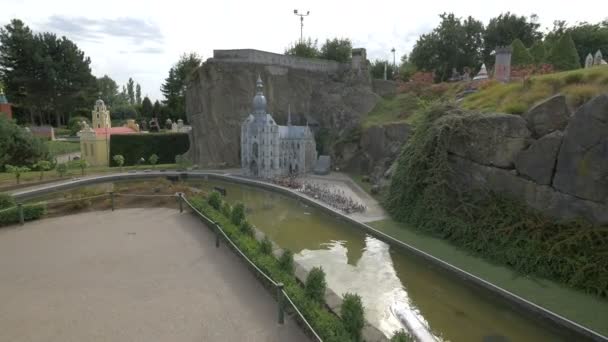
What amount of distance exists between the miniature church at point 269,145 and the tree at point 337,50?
2081 centimetres

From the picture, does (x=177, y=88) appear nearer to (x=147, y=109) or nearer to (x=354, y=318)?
(x=147, y=109)

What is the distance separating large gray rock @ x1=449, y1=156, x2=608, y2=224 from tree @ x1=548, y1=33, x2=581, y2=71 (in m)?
18.9

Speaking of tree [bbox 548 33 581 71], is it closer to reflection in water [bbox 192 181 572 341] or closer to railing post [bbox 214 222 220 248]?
reflection in water [bbox 192 181 572 341]

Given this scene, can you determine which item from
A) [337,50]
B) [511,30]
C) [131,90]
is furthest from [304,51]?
[131,90]

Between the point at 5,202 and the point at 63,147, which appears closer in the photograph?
the point at 5,202

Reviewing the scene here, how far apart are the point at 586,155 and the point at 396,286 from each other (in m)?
7.20

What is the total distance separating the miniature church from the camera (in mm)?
26625

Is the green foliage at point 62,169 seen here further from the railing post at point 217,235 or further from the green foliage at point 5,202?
the railing post at point 217,235

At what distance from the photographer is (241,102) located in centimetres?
3456

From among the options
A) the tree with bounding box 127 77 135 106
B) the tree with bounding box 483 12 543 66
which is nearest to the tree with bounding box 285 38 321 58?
the tree with bounding box 483 12 543 66

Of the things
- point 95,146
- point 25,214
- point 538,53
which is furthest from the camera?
point 95,146

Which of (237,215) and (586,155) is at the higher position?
(586,155)

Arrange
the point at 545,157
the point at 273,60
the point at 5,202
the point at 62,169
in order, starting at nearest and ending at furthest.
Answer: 1. the point at 545,157
2. the point at 5,202
3. the point at 62,169
4. the point at 273,60

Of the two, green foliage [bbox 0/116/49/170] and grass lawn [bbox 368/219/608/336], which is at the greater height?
green foliage [bbox 0/116/49/170]
